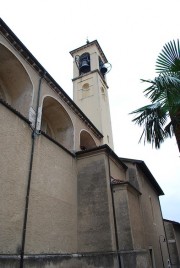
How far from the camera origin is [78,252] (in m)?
8.98

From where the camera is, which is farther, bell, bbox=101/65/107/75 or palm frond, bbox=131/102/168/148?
bell, bbox=101/65/107/75

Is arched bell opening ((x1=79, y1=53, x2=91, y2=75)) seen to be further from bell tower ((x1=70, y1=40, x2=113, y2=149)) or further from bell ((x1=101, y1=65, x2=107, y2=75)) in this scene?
bell ((x1=101, y1=65, x2=107, y2=75))

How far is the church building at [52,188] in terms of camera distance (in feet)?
22.4

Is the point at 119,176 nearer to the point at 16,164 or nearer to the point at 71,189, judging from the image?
the point at 71,189

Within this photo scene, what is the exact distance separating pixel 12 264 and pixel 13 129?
3935 mm

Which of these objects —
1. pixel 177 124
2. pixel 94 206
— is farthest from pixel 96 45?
pixel 177 124

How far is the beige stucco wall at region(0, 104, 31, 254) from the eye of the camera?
6.22 meters

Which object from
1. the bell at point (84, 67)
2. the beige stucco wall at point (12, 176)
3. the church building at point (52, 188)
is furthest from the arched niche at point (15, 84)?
the bell at point (84, 67)

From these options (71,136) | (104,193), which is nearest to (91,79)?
(71,136)

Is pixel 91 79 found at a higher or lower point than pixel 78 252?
higher

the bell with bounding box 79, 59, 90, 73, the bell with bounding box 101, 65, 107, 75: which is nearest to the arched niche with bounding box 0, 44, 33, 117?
the bell with bounding box 79, 59, 90, 73

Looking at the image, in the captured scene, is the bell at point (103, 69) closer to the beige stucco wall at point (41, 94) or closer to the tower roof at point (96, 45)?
the tower roof at point (96, 45)

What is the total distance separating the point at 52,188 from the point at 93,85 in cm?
1313

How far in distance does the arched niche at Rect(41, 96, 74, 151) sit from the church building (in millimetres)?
54
